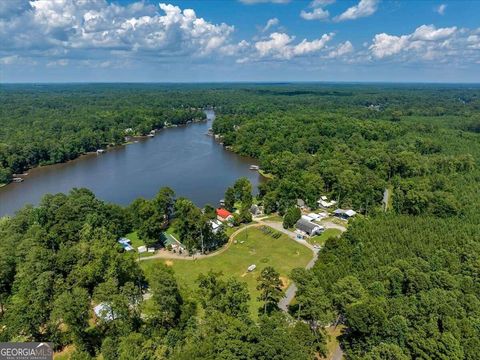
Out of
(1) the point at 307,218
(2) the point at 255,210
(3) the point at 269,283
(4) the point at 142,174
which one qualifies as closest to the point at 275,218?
(2) the point at 255,210

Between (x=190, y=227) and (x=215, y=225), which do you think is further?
(x=215, y=225)

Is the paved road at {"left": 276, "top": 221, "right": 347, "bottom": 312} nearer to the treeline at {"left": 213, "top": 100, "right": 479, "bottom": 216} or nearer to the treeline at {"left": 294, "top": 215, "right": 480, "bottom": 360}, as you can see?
the treeline at {"left": 294, "top": 215, "right": 480, "bottom": 360}

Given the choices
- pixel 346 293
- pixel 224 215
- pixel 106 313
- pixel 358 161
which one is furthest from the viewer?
pixel 358 161

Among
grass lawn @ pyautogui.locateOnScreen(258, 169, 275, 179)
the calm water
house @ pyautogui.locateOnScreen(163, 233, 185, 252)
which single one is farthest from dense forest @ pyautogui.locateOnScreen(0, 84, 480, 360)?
the calm water

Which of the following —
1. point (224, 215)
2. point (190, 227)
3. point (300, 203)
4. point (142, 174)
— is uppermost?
point (190, 227)

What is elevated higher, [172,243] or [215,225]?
[215,225]

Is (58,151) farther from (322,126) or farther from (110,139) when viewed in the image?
(322,126)

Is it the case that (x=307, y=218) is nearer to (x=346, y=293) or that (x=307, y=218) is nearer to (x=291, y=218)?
(x=291, y=218)

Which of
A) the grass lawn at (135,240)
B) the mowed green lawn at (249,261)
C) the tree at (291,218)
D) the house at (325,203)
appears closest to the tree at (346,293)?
the mowed green lawn at (249,261)
